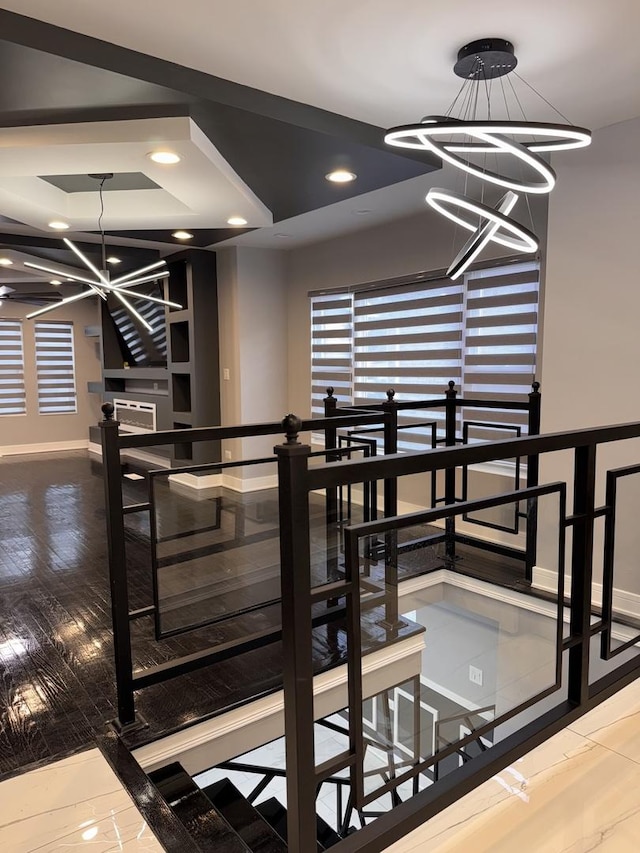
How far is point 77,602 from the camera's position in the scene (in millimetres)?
3256

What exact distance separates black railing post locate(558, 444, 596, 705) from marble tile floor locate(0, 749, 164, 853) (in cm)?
135

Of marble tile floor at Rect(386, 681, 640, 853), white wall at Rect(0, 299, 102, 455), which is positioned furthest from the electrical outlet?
white wall at Rect(0, 299, 102, 455)

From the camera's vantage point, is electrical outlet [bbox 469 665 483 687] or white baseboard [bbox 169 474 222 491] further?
white baseboard [bbox 169 474 222 491]

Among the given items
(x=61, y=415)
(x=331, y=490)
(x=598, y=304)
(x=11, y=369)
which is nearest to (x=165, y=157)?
(x=331, y=490)

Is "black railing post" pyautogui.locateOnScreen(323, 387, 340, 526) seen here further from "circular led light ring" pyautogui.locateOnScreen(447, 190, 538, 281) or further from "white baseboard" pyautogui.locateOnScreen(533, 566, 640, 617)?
"white baseboard" pyautogui.locateOnScreen(533, 566, 640, 617)

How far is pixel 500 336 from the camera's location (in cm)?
442

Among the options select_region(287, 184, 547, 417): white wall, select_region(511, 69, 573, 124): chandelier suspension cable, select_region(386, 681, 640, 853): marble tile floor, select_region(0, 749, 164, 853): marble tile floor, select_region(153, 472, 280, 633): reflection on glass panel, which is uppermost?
select_region(511, 69, 573, 124): chandelier suspension cable

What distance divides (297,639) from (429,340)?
13.7ft

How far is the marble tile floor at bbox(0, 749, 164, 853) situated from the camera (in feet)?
5.03

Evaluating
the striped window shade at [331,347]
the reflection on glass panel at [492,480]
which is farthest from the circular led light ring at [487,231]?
the striped window shade at [331,347]

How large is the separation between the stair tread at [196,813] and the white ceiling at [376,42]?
279 centimetres

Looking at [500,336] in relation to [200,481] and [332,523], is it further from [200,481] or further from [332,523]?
[200,481]

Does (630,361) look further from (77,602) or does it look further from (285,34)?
(77,602)

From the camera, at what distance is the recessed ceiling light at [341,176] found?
144 inches
